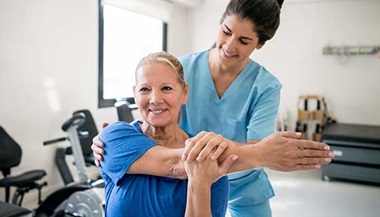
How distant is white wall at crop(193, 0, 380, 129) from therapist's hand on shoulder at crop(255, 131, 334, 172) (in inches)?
198

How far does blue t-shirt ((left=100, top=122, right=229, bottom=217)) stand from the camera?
3.41 feet

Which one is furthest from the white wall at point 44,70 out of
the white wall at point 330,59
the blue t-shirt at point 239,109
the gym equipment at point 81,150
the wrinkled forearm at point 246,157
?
the white wall at point 330,59

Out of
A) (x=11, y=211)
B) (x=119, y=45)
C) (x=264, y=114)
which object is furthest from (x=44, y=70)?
(x=264, y=114)

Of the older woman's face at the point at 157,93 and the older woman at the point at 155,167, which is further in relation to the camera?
the older woman's face at the point at 157,93

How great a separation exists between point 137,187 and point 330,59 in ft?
17.1

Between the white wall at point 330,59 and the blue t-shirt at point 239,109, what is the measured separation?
4452mm

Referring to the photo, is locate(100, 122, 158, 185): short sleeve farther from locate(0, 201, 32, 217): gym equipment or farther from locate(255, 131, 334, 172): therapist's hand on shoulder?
locate(0, 201, 32, 217): gym equipment

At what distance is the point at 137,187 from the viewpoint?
1.07m

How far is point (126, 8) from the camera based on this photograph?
15.6 ft

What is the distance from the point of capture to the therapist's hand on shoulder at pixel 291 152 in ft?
3.19

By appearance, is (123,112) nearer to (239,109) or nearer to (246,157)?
(239,109)

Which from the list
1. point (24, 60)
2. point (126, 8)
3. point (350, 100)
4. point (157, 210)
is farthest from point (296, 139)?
point (350, 100)

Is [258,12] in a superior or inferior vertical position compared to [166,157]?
superior

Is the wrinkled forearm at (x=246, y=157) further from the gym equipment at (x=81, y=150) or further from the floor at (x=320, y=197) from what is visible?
the floor at (x=320, y=197)
